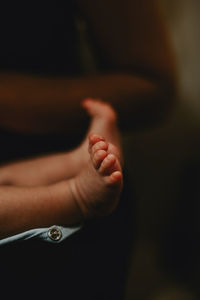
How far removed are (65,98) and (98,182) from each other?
0.22 m

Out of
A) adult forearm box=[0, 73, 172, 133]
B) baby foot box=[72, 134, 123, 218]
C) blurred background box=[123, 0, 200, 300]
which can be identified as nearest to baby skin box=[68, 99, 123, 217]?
baby foot box=[72, 134, 123, 218]

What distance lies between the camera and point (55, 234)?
38 cm

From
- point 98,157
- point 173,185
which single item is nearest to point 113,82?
point 98,157

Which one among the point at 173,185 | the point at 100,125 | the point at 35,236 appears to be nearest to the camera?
the point at 35,236

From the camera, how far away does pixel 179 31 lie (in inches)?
36.4

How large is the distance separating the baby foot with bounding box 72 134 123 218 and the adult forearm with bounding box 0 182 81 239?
0.01m

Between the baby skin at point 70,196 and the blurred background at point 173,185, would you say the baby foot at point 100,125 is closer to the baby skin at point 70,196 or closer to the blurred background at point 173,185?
the baby skin at point 70,196

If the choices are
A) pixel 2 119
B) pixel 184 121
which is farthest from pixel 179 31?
pixel 2 119

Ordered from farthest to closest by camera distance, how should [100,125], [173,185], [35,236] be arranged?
[173,185] → [100,125] → [35,236]

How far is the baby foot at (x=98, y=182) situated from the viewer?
374mm

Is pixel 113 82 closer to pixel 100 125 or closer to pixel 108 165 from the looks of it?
pixel 100 125

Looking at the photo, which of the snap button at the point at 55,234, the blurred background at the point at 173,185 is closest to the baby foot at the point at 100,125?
the snap button at the point at 55,234

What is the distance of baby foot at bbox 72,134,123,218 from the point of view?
374 millimetres

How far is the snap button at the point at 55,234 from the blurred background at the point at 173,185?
0.57 meters
